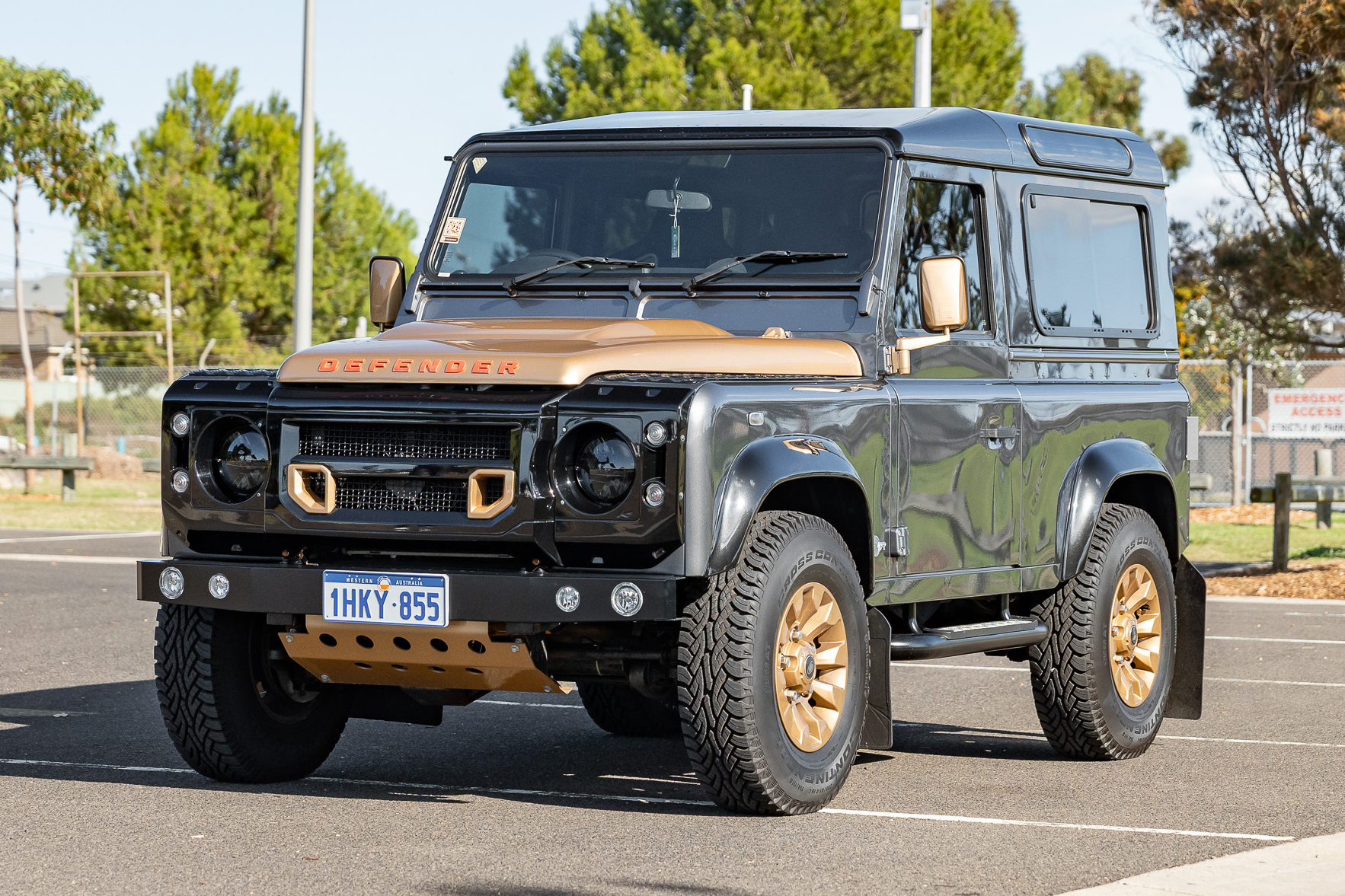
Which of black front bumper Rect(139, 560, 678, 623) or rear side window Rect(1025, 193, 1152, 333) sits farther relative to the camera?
rear side window Rect(1025, 193, 1152, 333)

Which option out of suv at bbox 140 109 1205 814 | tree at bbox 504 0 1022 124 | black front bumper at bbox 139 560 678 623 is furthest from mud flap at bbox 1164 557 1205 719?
tree at bbox 504 0 1022 124

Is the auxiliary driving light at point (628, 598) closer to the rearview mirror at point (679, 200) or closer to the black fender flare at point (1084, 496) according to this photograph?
the rearview mirror at point (679, 200)

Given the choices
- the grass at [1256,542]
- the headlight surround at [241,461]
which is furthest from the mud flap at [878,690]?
the grass at [1256,542]

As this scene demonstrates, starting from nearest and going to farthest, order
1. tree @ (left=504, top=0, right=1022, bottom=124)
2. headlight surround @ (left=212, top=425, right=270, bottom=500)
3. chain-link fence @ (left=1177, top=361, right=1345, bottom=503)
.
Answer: headlight surround @ (left=212, top=425, right=270, bottom=500) < chain-link fence @ (left=1177, top=361, right=1345, bottom=503) < tree @ (left=504, top=0, right=1022, bottom=124)

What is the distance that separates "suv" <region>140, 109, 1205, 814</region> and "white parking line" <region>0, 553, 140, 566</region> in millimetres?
10586

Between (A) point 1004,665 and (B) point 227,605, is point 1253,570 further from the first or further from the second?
(B) point 227,605

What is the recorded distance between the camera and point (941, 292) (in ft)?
22.9

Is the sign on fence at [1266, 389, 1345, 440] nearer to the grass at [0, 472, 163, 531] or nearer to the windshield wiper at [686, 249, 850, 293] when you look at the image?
the grass at [0, 472, 163, 531]

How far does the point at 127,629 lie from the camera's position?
12.5 meters

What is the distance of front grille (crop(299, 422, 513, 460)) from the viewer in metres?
6.17

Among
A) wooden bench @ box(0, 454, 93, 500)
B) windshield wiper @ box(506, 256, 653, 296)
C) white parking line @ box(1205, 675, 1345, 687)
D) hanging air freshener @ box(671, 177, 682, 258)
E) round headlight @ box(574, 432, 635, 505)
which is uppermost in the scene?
hanging air freshener @ box(671, 177, 682, 258)

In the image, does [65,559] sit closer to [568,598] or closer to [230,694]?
[230,694]

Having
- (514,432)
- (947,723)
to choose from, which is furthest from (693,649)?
(947,723)

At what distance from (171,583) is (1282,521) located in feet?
42.3
